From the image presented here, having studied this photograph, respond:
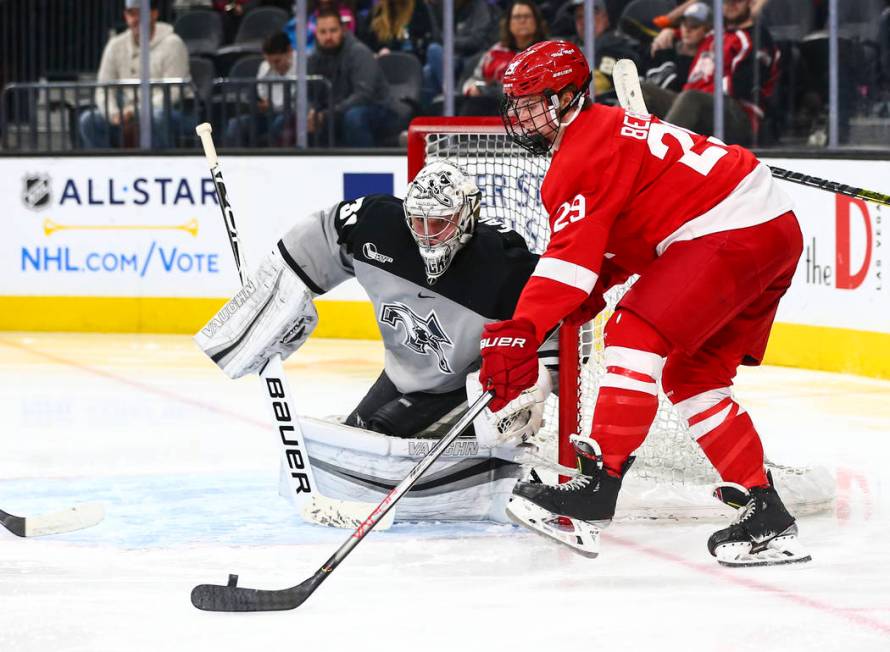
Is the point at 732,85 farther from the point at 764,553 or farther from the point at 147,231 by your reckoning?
the point at 764,553

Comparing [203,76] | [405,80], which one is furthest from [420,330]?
[203,76]

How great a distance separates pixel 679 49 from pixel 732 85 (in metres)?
0.27

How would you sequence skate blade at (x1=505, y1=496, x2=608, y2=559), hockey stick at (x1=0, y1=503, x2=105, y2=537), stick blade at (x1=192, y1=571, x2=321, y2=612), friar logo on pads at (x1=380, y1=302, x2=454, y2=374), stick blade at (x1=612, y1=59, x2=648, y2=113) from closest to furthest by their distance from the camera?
1. stick blade at (x1=192, y1=571, x2=321, y2=612)
2. skate blade at (x1=505, y1=496, x2=608, y2=559)
3. hockey stick at (x1=0, y1=503, x2=105, y2=537)
4. friar logo on pads at (x1=380, y1=302, x2=454, y2=374)
5. stick blade at (x1=612, y1=59, x2=648, y2=113)

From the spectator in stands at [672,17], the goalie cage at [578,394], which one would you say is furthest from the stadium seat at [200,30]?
the goalie cage at [578,394]

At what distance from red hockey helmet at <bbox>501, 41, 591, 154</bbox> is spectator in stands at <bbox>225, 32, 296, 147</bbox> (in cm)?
422

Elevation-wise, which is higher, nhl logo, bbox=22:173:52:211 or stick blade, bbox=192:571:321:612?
nhl logo, bbox=22:173:52:211

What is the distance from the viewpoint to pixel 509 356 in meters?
2.78

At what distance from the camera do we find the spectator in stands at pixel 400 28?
6906 mm

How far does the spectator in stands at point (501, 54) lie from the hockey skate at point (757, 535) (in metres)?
3.82

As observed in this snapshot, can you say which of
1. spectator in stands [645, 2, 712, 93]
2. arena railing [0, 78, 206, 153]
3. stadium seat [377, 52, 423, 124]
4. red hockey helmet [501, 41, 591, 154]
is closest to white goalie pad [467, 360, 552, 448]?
red hockey helmet [501, 41, 591, 154]

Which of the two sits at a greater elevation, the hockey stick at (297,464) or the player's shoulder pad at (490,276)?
the player's shoulder pad at (490,276)

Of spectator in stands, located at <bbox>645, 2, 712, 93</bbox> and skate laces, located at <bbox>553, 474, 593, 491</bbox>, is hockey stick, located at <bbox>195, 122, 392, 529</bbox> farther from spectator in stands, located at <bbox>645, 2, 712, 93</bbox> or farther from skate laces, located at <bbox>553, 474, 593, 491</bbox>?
spectator in stands, located at <bbox>645, 2, 712, 93</bbox>

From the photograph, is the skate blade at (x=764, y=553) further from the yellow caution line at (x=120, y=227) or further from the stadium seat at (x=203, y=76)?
the stadium seat at (x=203, y=76)

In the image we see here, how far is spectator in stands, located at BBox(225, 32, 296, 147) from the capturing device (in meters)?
7.08
